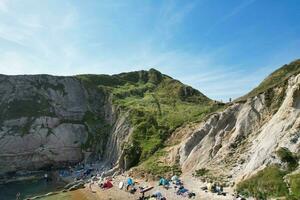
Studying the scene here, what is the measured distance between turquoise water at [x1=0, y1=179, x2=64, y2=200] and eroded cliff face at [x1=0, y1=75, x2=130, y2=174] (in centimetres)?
1231

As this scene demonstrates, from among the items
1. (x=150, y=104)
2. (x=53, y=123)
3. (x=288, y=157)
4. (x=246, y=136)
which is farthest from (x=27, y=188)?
(x=288, y=157)

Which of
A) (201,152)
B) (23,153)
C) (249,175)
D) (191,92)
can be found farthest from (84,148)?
(249,175)

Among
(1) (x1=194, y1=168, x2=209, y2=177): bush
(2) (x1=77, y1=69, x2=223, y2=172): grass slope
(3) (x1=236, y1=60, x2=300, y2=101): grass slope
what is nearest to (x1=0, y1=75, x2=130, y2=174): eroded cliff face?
(2) (x1=77, y1=69, x2=223, y2=172): grass slope

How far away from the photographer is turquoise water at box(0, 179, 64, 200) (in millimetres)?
61703

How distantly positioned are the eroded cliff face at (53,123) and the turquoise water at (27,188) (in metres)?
12.3

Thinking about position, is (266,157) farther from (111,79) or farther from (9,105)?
(111,79)

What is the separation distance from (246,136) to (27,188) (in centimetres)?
4471

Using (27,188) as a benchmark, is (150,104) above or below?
above

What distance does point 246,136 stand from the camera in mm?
47938

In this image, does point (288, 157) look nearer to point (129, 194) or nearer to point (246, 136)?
point (246, 136)

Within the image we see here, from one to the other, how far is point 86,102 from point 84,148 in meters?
21.7

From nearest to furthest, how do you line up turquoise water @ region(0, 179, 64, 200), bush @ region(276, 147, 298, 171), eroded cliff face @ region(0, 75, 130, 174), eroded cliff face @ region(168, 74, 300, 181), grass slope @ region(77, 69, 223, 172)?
bush @ region(276, 147, 298, 171)
eroded cliff face @ region(168, 74, 300, 181)
turquoise water @ region(0, 179, 64, 200)
grass slope @ region(77, 69, 223, 172)
eroded cliff face @ region(0, 75, 130, 174)

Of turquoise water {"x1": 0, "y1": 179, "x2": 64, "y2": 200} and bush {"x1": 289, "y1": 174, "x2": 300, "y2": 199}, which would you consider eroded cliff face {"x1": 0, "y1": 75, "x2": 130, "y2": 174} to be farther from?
bush {"x1": 289, "y1": 174, "x2": 300, "y2": 199}

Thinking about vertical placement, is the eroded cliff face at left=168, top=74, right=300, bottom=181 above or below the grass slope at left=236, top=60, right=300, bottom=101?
below
